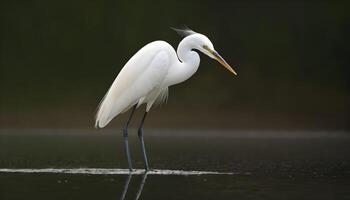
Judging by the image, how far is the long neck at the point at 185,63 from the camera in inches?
416

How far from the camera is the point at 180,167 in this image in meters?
10.5

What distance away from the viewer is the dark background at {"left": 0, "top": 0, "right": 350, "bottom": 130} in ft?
61.7

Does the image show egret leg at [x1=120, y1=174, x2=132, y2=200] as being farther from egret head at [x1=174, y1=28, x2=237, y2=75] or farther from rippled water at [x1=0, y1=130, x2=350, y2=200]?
egret head at [x1=174, y1=28, x2=237, y2=75]

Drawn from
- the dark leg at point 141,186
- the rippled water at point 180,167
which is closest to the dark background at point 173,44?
the rippled water at point 180,167

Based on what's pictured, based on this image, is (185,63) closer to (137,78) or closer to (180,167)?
(137,78)

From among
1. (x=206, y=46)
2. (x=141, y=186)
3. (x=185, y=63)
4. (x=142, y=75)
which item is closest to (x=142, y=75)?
(x=142, y=75)

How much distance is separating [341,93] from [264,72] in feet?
5.20

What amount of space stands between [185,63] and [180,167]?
3.52 feet

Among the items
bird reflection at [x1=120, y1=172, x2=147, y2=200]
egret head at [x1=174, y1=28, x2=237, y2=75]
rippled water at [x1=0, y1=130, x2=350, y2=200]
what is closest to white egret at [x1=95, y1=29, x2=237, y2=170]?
egret head at [x1=174, y1=28, x2=237, y2=75]

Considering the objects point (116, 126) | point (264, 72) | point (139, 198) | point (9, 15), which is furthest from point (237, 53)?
point (139, 198)

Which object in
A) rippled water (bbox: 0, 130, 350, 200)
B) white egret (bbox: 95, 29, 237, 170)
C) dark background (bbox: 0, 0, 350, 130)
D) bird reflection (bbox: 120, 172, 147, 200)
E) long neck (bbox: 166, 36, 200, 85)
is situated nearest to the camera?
bird reflection (bbox: 120, 172, 147, 200)

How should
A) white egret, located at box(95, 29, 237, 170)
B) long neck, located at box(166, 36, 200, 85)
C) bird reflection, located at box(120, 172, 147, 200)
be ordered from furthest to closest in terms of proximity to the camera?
long neck, located at box(166, 36, 200, 85)
white egret, located at box(95, 29, 237, 170)
bird reflection, located at box(120, 172, 147, 200)

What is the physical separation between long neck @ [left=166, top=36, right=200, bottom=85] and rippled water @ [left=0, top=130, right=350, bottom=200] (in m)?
0.94

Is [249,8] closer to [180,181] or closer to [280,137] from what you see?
[280,137]
